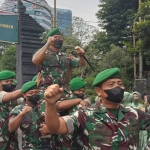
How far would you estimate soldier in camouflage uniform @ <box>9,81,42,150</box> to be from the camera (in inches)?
201

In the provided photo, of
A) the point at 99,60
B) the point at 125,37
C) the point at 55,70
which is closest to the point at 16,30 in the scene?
the point at 99,60

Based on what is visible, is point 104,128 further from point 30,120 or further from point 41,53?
point 41,53

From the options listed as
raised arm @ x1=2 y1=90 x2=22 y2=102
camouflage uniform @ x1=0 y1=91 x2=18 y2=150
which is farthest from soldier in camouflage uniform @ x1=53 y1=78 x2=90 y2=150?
camouflage uniform @ x1=0 y1=91 x2=18 y2=150

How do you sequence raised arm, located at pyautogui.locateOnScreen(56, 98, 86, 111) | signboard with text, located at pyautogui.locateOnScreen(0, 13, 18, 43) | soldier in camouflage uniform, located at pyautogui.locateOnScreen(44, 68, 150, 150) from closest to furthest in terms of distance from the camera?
soldier in camouflage uniform, located at pyautogui.locateOnScreen(44, 68, 150, 150) → raised arm, located at pyautogui.locateOnScreen(56, 98, 86, 111) → signboard with text, located at pyautogui.locateOnScreen(0, 13, 18, 43)

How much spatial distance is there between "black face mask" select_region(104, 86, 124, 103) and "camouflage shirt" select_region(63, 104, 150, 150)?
0.11 metres

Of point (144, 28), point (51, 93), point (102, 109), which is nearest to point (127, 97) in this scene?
point (102, 109)

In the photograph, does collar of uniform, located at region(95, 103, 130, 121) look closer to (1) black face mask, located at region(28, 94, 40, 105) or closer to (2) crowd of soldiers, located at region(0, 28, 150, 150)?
(2) crowd of soldiers, located at region(0, 28, 150, 150)

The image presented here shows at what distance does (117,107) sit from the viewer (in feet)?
11.3

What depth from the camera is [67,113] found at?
530 centimetres

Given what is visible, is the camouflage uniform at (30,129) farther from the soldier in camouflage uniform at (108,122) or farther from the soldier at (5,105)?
the soldier in camouflage uniform at (108,122)

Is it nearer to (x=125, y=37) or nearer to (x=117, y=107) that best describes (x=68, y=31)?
(x=125, y=37)

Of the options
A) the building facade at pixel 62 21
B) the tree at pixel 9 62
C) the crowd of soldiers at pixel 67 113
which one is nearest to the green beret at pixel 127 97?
the crowd of soldiers at pixel 67 113

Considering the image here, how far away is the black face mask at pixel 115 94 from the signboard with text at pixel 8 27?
1580 centimetres

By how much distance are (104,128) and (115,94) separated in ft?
1.00
